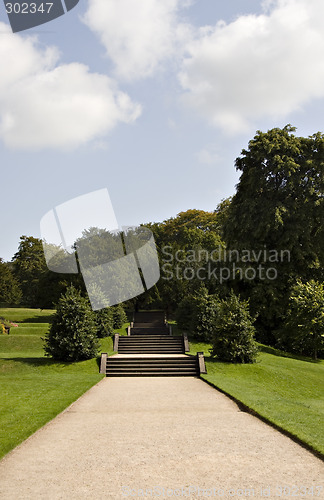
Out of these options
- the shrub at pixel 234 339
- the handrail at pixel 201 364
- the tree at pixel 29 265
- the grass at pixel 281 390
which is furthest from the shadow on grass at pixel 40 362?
the tree at pixel 29 265

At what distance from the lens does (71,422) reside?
9.67 meters

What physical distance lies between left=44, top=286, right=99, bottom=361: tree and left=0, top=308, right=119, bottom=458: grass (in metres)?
0.57

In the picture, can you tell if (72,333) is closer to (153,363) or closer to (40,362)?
(40,362)

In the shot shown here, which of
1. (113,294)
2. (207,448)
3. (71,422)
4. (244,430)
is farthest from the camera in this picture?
(113,294)

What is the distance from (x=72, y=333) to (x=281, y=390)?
10557 millimetres

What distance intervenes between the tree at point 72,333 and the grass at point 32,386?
57 centimetres

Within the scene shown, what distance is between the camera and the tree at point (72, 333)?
2078cm

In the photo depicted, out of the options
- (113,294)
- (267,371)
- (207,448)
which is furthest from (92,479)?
(113,294)

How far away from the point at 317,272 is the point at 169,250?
71.6 ft

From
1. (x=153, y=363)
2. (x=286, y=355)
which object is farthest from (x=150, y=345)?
(x=286, y=355)

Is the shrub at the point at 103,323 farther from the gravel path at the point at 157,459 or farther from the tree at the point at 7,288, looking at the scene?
the tree at the point at 7,288

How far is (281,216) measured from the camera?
3288 cm

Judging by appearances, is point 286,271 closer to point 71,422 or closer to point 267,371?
point 267,371

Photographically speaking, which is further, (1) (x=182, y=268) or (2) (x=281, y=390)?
(1) (x=182, y=268)
